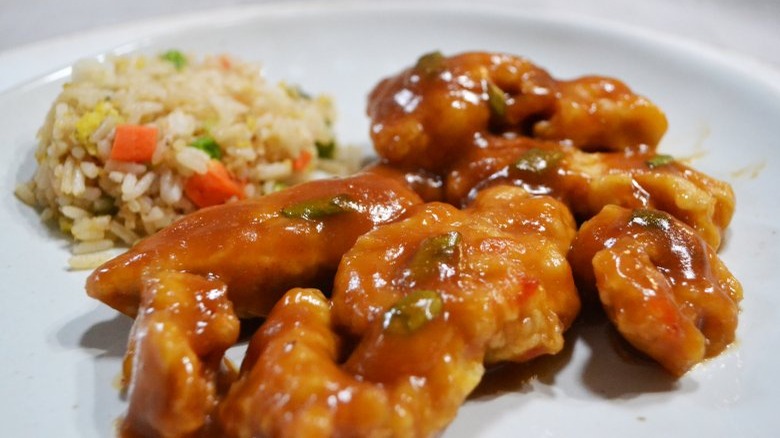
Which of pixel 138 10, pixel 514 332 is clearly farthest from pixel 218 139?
pixel 138 10

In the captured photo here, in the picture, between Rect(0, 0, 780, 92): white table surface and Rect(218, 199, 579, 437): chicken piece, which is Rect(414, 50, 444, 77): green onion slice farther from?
Rect(0, 0, 780, 92): white table surface

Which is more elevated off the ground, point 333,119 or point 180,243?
point 180,243

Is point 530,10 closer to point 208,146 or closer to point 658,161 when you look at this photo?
point 658,161

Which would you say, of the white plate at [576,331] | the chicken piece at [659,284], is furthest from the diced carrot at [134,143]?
the chicken piece at [659,284]

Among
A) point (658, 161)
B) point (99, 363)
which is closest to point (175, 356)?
point (99, 363)

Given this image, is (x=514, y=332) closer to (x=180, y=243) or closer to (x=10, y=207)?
(x=180, y=243)

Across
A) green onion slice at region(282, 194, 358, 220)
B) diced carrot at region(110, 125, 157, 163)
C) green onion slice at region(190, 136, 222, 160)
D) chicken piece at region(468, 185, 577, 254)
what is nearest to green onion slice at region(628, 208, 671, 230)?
chicken piece at region(468, 185, 577, 254)

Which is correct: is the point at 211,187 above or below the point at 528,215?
below
